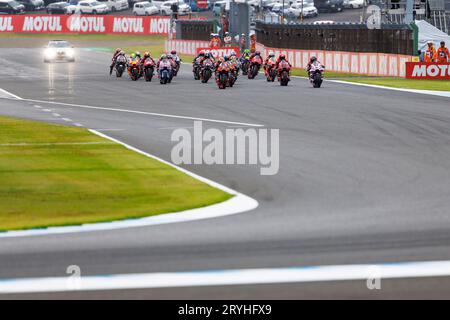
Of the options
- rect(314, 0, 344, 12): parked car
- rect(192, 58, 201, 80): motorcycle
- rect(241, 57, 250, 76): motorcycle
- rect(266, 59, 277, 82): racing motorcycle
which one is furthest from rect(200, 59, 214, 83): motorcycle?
rect(314, 0, 344, 12): parked car

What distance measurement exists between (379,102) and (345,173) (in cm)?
1589

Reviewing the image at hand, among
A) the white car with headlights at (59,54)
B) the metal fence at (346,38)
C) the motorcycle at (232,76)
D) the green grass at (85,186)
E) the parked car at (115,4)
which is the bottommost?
the green grass at (85,186)

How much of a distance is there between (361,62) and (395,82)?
643cm

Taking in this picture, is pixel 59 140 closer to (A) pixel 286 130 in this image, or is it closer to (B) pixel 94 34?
(A) pixel 286 130

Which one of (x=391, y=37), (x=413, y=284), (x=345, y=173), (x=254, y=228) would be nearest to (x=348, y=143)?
(x=345, y=173)

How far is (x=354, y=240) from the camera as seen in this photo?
438 inches

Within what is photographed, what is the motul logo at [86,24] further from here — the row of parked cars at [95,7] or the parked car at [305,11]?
the parked car at [305,11]

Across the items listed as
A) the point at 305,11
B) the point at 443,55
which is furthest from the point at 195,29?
the point at 443,55

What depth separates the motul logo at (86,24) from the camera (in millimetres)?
102250

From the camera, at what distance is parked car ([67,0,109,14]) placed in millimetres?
106812

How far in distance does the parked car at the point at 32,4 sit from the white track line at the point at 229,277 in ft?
345

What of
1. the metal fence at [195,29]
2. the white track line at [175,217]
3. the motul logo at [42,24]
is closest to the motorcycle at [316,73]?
the white track line at [175,217]

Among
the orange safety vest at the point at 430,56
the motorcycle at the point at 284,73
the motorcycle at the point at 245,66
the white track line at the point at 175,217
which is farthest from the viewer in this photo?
the motorcycle at the point at 245,66

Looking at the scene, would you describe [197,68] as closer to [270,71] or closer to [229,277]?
[270,71]
